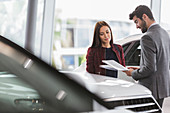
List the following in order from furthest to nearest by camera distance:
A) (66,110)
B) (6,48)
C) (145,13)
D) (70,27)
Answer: (70,27)
(145,13)
(6,48)
(66,110)

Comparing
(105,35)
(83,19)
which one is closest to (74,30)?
(83,19)

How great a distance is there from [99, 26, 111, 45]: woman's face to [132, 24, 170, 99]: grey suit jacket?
3.03 feet

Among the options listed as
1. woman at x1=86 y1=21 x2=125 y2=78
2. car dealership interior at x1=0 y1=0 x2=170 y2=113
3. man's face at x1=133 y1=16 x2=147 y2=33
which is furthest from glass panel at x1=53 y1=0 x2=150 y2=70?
man's face at x1=133 y1=16 x2=147 y2=33

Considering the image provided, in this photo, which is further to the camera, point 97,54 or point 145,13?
point 97,54

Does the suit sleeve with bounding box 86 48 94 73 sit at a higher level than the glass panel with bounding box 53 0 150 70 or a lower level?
lower

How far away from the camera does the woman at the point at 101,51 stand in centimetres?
334

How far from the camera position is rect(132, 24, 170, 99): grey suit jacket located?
7.88ft

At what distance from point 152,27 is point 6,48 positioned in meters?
1.88

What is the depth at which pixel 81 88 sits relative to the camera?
1052 mm

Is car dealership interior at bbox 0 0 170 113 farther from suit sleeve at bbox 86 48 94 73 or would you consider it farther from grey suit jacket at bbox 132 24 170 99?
grey suit jacket at bbox 132 24 170 99

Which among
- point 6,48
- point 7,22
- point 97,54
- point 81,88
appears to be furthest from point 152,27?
point 7,22

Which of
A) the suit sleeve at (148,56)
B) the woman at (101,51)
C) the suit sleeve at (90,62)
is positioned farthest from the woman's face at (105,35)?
the suit sleeve at (148,56)

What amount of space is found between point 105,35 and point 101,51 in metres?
0.25

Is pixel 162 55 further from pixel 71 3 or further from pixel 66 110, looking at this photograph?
pixel 71 3
